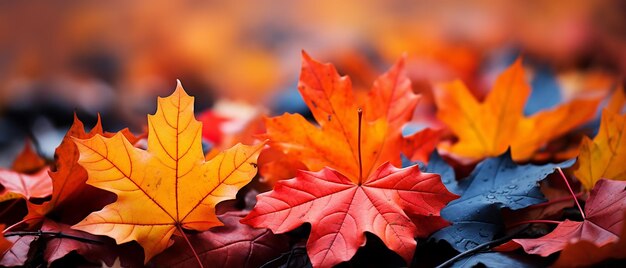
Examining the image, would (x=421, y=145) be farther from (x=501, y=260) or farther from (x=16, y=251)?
(x=16, y=251)

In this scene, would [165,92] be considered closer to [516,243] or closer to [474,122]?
[474,122]

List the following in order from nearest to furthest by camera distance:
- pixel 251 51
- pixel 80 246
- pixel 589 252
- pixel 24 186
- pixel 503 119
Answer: pixel 589 252, pixel 80 246, pixel 24 186, pixel 503 119, pixel 251 51

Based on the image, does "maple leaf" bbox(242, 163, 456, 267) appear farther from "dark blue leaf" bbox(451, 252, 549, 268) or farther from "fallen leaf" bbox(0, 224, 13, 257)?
"fallen leaf" bbox(0, 224, 13, 257)

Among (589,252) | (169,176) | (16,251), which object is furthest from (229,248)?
(589,252)

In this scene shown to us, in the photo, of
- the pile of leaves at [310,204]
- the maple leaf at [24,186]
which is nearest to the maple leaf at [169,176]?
the pile of leaves at [310,204]

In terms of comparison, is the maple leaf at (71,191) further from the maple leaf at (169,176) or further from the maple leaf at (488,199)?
the maple leaf at (488,199)

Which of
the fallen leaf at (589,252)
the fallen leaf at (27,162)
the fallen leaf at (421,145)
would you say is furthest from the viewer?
the fallen leaf at (27,162)
